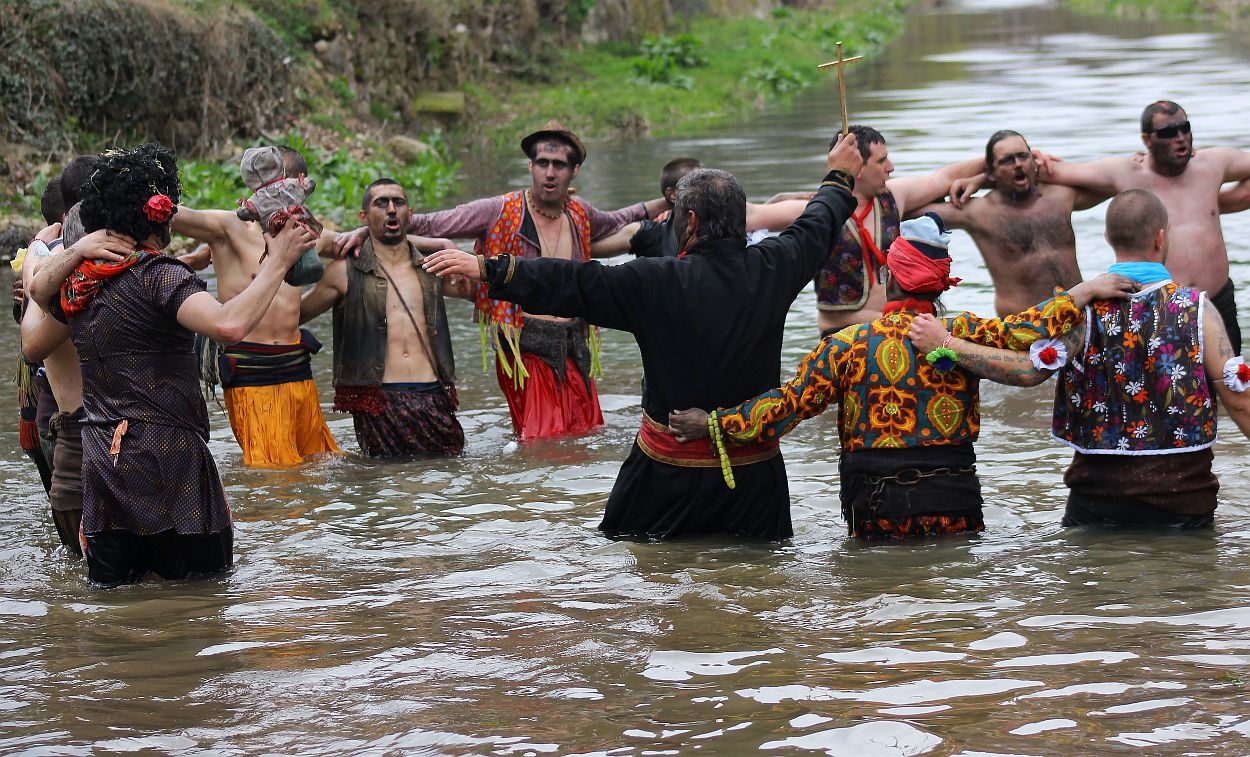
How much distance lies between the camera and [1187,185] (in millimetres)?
8180

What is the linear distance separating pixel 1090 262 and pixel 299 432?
304 inches

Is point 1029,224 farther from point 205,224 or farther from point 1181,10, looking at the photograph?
point 1181,10

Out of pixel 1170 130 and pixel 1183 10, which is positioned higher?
pixel 1183 10

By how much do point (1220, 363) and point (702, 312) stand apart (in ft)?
6.00

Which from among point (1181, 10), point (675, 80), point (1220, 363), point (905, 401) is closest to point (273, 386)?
point (905, 401)

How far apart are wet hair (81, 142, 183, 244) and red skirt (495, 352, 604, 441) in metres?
3.33


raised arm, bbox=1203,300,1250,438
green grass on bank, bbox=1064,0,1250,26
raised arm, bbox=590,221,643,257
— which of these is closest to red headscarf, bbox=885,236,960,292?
raised arm, bbox=1203,300,1250,438

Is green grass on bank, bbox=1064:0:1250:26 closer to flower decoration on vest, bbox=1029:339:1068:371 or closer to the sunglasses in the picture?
the sunglasses

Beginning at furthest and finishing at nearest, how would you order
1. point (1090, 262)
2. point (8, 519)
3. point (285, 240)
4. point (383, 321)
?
1. point (1090, 262)
2. point (383, 321)
3. point (8, 519)
4. point (285, 240)

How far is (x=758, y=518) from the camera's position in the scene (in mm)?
6008

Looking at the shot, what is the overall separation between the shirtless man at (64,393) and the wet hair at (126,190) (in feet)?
1.21

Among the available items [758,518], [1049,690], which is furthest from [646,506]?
[1049,690]

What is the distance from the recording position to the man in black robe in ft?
18.4

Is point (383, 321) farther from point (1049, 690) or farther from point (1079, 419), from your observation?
point (1049, 690)
